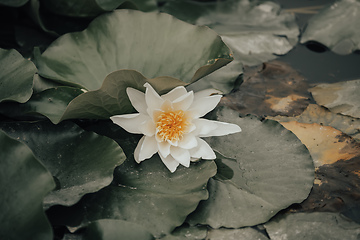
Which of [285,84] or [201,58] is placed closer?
[201,58]

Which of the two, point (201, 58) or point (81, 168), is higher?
point (201, 58)

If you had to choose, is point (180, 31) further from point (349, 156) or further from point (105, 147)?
point (349, 156)

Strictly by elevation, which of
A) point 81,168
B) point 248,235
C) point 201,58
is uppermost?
point 201,58

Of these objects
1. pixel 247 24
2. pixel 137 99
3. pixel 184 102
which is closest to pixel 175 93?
pixel 184 102

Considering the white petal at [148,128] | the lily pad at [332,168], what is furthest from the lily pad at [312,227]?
the white petal at [148,128]

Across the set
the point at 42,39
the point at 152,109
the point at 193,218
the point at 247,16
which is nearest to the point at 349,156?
the point at 193,218

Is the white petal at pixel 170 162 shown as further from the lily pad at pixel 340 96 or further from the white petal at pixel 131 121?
the lily pad at pixel 340 96

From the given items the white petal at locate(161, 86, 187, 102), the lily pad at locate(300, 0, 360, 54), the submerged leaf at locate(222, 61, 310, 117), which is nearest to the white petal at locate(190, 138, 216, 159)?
the white petal at locate(161, 86, 187, 102)

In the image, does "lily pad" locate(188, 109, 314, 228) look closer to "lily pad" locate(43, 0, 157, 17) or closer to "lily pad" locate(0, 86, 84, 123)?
"lily pad" locate(0, 86, 84, 123)
